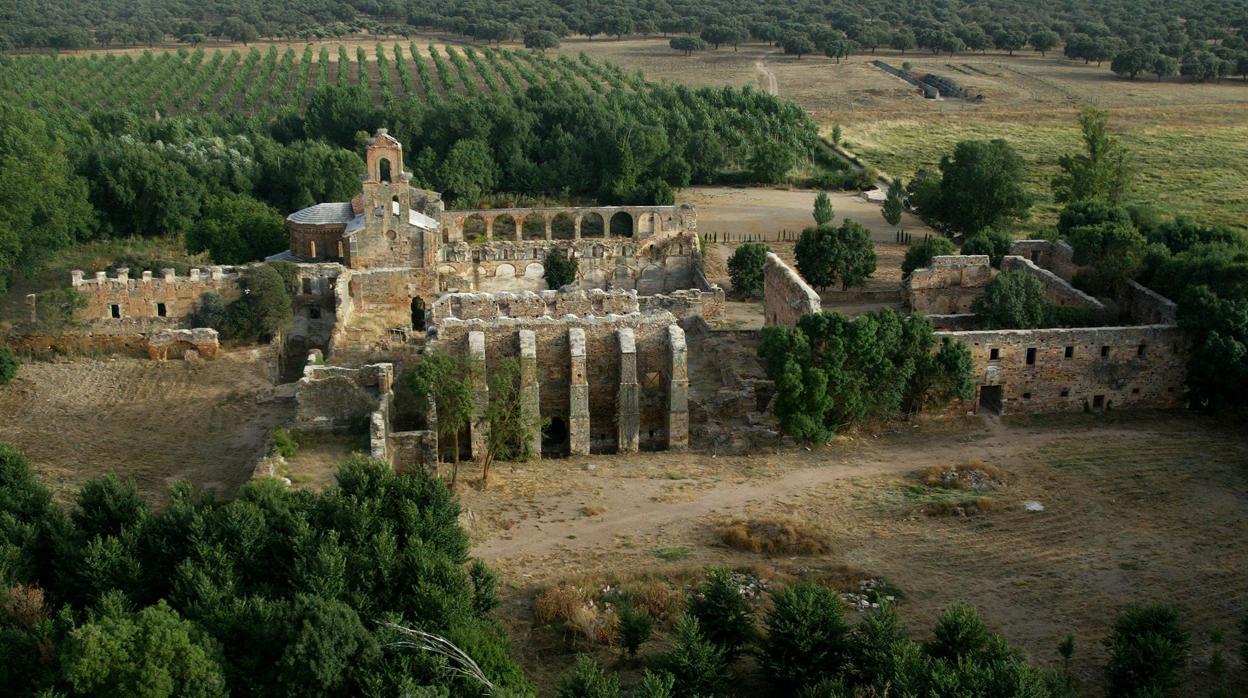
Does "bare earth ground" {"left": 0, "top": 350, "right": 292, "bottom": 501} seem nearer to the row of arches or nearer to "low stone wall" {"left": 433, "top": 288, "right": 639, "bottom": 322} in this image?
"low stone wall" {"left": 433, "top": 288, "right": 639, "bottom": 322}

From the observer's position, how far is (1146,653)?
68.6ft

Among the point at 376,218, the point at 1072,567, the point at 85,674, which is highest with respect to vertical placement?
the point at 376,218

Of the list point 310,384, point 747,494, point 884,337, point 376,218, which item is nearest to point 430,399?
point 310,384

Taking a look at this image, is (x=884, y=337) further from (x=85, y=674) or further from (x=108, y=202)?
(x=108, y=202)

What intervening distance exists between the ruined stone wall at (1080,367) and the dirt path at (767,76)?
227 feet

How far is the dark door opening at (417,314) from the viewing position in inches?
1718

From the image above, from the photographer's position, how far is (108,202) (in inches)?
2333

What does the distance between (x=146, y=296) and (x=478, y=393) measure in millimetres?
17026

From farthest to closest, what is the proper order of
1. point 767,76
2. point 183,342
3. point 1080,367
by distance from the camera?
1. point 767,76
2. point 183,342
3. point 1080,367

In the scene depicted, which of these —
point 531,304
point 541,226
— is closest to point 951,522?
point 531,304

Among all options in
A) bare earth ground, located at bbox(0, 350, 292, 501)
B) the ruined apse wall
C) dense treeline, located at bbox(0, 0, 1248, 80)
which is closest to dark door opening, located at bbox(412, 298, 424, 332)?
bare earth ground, located at bbox(0, 350, 292, 501)

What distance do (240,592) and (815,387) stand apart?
16.7 metres

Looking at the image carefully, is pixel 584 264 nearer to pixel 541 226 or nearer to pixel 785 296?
pixel 785 296

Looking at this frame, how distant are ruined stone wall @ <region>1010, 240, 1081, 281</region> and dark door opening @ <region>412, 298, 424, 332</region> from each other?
918 inches
